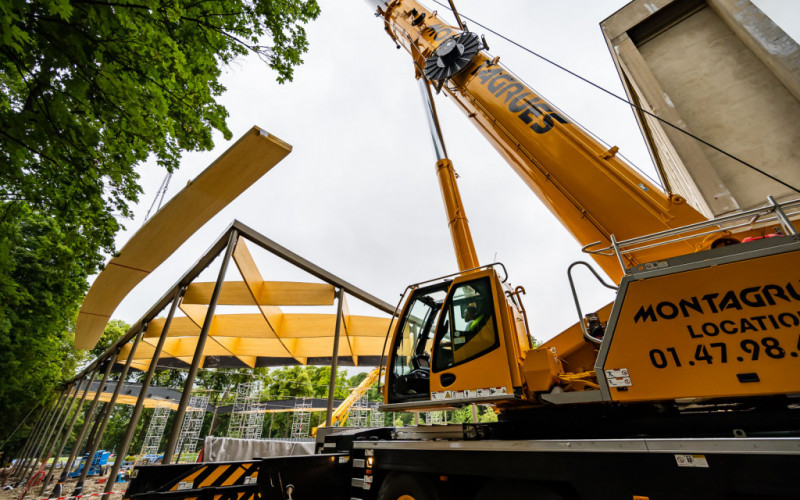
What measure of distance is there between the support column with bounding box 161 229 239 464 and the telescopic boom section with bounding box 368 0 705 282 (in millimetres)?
6039

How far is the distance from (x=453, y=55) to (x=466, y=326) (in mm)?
4528

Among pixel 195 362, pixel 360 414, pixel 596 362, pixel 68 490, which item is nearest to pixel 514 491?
pixel 596 362

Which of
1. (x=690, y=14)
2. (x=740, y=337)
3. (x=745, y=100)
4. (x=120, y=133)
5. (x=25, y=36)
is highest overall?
(x=690, y=14)

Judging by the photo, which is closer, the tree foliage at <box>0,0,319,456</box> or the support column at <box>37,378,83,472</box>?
the tree foliage at <box>0,0,319,456</box>

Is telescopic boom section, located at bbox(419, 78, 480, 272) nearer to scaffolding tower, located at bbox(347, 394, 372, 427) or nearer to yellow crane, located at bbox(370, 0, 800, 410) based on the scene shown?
yellow crane, located at bbox(370, 0, 800, 410)

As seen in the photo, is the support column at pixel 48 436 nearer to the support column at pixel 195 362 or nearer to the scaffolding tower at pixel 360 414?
the scaffolding tower at pixel 360 414

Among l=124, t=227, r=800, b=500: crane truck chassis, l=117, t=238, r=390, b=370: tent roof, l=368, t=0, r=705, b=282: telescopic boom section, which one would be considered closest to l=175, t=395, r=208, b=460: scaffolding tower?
l=117, t=238, r=390, b=370: tent roof

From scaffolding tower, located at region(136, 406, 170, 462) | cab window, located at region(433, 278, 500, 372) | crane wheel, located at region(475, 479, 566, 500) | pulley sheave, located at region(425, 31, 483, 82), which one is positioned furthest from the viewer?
scaffolding tower, located at region(136, 406, 170, 462)

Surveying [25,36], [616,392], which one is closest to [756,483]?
[616,392]

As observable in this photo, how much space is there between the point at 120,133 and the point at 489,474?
5697 mm

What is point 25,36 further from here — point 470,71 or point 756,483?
point 756,483

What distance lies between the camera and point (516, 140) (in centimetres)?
474

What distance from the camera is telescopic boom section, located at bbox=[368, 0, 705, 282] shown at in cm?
370

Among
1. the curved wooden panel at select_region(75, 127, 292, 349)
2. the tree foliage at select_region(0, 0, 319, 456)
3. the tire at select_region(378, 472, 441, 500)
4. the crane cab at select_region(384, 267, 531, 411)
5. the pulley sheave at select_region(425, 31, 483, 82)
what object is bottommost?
the tire at select_region(378, 472, 441, 500)
